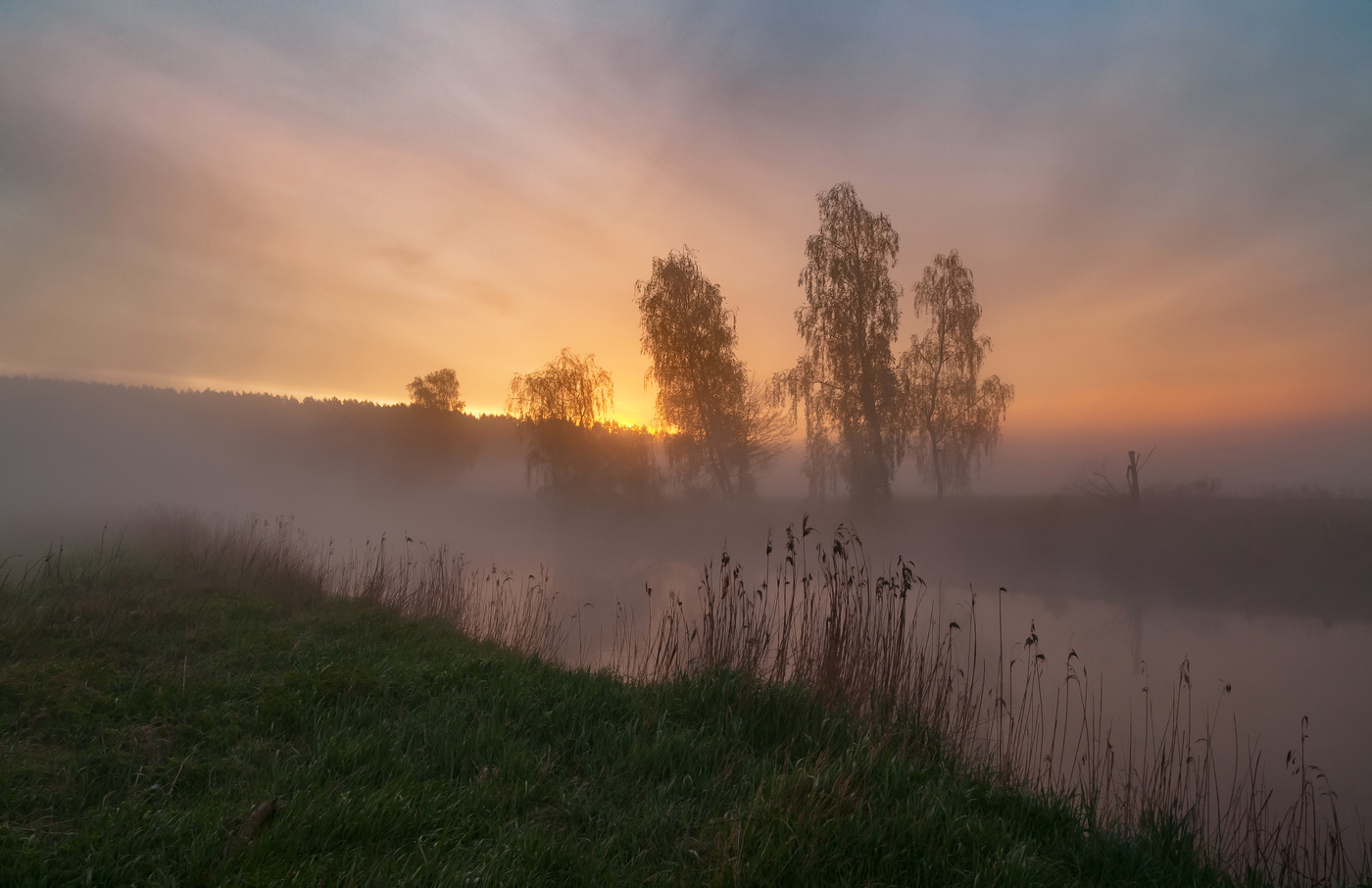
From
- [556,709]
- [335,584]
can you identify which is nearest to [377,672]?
[556,709]

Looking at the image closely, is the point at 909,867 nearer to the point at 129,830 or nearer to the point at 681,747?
the point at 681,747

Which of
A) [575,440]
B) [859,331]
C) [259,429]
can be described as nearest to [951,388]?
[859,331]

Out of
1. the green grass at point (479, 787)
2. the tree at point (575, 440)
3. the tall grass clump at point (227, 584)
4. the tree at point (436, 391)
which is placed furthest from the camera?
the tree at point (436, 391)

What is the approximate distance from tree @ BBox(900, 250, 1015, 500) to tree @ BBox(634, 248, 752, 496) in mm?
6453

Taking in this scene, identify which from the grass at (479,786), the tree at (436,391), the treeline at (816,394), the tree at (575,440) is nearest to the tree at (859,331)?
the treeline at (816,394)

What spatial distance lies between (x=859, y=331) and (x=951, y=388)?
5.49 meters

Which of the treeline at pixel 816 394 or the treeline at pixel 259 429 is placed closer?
the treeline at pixel 816 394

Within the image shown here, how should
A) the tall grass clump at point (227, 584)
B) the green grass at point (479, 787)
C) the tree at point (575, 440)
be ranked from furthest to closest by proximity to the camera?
the tree at point (575, 440) → the tall grass clump at point (227, 584) → the green grass at point (479, 787)

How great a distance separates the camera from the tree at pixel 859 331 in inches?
819

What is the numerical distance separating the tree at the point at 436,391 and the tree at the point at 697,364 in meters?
22.4

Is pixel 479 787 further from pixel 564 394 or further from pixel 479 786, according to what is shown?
pixel 564 394

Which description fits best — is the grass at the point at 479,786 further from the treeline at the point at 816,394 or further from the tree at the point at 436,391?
the tree at the point at 436,391

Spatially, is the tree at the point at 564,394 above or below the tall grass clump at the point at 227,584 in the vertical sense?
above

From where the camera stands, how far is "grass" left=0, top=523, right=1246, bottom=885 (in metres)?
2.50
